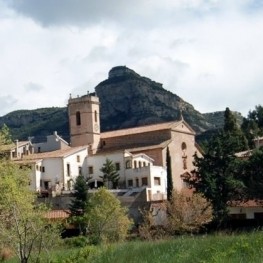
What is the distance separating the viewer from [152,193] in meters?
59.1

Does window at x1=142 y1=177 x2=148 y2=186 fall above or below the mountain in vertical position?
below

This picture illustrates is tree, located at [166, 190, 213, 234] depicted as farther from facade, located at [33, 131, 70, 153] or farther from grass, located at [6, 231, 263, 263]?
→ facade, located at [33, 131, 70, 153]

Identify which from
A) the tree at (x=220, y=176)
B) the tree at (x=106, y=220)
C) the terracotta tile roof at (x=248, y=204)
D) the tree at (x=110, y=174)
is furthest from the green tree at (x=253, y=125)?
the tree at (x=106, y=220)

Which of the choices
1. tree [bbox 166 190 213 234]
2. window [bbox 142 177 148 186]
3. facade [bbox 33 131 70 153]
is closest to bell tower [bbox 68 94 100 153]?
facade [bbox 33 131 70 153]

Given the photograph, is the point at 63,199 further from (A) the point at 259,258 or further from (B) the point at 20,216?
(A) the point at 259,258

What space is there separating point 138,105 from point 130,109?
6.98ft

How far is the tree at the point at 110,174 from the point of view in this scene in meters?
63.8

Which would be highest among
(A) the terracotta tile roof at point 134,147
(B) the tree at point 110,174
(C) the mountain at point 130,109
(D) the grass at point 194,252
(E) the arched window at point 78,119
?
(C) the mountain at point 130,109

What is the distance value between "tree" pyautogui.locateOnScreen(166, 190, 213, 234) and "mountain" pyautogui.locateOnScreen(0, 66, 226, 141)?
80.9 metres

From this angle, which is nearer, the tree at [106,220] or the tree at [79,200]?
the tree at [106,220]

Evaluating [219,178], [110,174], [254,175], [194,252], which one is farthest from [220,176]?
[194,252]

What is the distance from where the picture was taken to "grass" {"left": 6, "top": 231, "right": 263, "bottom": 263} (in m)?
15.4

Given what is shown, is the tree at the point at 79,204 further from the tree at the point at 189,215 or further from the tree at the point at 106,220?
the tree at the point at 189,215

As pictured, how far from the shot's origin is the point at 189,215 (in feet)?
141
